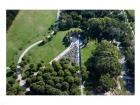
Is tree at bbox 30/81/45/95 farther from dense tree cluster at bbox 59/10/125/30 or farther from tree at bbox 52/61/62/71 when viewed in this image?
dense tree cluster at bbox 59/10/125/30

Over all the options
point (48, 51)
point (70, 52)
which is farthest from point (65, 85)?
point (48, 51)

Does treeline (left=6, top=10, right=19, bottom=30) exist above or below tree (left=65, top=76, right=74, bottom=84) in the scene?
above

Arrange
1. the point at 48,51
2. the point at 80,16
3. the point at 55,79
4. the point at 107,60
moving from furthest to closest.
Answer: the point at 80,16
the point at 48,51
the point at 107,60
the point at 55,79

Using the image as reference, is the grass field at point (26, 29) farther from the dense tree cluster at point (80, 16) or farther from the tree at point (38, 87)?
the tree at point (38, 87)

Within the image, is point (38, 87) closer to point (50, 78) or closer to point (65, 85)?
point (50, 78)

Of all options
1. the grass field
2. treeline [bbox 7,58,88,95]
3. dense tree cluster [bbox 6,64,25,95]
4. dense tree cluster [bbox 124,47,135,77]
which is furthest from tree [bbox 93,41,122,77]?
A: dense tree cluster [bbox 6,64,25,95]

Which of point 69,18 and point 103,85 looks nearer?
point 103,85
